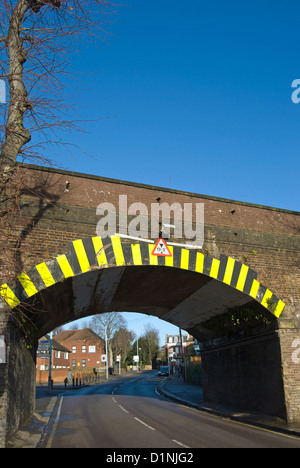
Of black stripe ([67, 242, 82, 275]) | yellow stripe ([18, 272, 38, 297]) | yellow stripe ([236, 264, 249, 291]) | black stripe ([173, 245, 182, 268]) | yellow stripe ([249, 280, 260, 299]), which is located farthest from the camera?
yellow stripe ([249, 280, 260, 299])

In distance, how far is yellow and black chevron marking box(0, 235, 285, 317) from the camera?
10.7 meters

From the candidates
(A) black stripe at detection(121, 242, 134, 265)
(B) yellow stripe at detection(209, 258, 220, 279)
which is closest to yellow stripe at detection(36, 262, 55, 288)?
(A) black stripe at detection(121, 242, 134, 265)

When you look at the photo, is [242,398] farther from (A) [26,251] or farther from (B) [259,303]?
(A) [26,251]

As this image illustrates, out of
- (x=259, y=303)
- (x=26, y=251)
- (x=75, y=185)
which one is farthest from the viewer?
(x=259, y=303)

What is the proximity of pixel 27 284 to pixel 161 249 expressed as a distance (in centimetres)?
449

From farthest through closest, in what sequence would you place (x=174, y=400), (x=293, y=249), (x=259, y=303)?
(x=174, y=400)
(x=293, y=249)
(x=259, y=303)

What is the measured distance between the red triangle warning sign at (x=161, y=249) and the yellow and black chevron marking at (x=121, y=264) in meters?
0.13

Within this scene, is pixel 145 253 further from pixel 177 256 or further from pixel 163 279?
pixel 163 279

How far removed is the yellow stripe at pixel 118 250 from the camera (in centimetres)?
Answer: 1222

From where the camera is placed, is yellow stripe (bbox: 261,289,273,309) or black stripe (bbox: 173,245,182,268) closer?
black stripe (bbox: 173,245,182,268)

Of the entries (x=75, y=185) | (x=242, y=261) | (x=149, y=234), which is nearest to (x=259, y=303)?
(x=242, y=261)

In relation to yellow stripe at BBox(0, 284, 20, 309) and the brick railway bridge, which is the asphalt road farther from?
yellow stripe at BBox(0, 284, 20, 309)

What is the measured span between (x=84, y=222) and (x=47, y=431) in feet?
22.4

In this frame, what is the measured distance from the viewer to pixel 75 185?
12.6 meters
